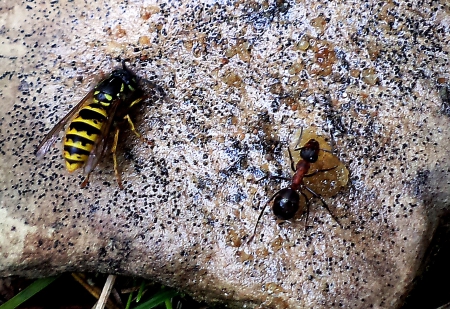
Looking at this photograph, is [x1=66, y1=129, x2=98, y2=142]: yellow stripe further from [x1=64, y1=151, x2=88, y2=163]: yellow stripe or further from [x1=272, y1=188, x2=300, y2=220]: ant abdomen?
[x1=272, y1=188, x2=300, y2=220]: ant abdomen

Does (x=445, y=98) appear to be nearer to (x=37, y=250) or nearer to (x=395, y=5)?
(x=395, y=5)

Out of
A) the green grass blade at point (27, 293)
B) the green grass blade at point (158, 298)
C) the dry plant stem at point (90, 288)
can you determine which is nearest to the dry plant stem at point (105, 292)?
the dry plant stem at point (90, 288)

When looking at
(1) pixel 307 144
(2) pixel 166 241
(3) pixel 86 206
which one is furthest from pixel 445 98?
(3) pixel 86 206

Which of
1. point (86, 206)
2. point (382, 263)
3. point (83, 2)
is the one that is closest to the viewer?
point (382, 263)

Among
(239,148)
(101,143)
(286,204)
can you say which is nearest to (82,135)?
(101,143)

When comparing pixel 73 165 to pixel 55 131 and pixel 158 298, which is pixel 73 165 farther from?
pixel 158 298

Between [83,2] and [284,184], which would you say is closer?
[284,184]

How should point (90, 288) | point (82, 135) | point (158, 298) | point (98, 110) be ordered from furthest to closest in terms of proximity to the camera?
point (90, 288) < point (158, 298) < point (98, 110) < point (82, 135)
